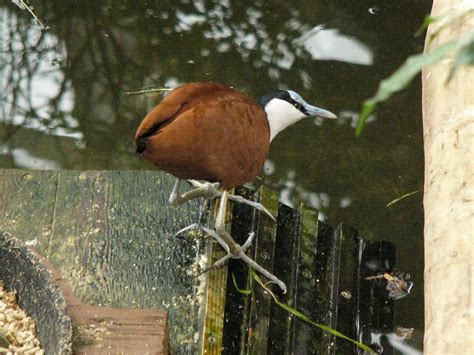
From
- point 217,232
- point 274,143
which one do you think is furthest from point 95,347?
point 274,143

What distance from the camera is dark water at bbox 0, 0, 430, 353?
4512 mm

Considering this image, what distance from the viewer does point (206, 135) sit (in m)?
2.78

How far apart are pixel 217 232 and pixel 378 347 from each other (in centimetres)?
109

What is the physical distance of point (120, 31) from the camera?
5.02 metres

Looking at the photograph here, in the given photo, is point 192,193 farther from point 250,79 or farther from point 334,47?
point 334,47

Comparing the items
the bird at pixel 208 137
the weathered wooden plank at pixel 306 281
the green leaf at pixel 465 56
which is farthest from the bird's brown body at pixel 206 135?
the green leaf at pixel 465 56

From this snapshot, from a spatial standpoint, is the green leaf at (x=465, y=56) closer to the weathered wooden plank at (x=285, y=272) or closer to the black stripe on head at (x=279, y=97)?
the black stripe on head at (x=279, y=97)

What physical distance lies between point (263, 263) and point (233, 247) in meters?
0.29

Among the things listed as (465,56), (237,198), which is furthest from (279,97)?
(465,56)

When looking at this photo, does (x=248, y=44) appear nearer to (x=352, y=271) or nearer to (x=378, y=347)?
(x=352, y=271)

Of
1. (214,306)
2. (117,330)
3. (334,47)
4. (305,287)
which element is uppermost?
(334,47)

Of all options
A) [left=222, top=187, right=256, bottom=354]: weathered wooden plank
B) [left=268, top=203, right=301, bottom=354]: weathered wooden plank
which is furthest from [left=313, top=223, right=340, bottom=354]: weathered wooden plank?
[left=222, top=187, right=256, bottom=354]: weathered wooden plank

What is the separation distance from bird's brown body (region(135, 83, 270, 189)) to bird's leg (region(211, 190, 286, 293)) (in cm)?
16

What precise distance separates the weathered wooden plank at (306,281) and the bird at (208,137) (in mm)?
478
